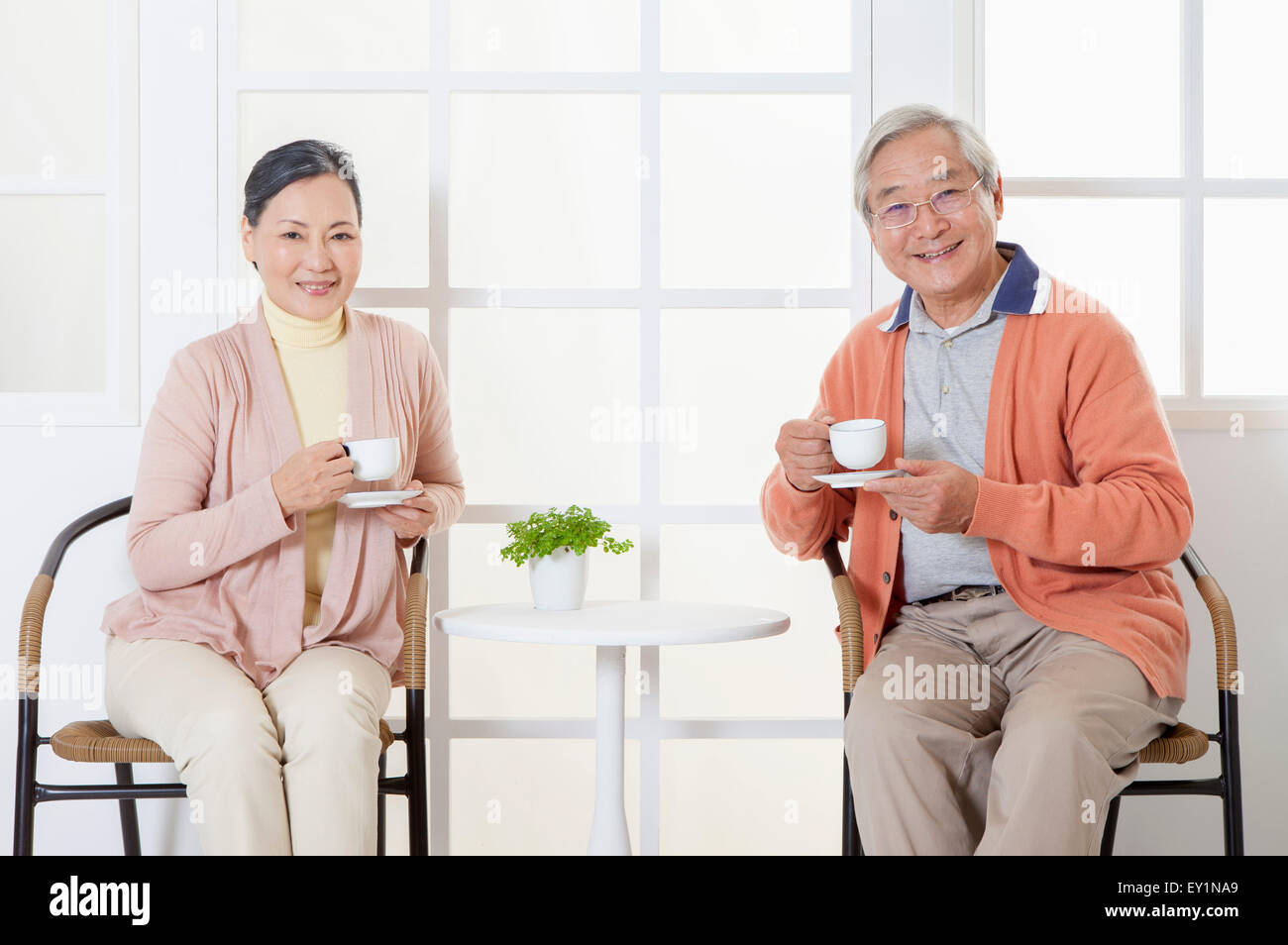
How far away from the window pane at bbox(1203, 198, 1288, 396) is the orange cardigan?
755 mm

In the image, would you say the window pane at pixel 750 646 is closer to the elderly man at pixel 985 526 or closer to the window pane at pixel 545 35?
the elderly man at pixel 985 526

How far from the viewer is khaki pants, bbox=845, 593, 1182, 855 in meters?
1.61

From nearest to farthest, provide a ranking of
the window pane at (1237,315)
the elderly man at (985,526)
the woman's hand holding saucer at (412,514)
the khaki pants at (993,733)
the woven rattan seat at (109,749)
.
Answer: the khaki pants at (993,733) → the elderly man at (985,526) → the woven rattan seat at (109,749) → the woman's hand holding saucer at (412,514) → the window pane at (1237,315)

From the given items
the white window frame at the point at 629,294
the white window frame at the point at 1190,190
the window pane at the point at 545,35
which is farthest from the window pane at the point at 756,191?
the white window frame at the point at 1190,190

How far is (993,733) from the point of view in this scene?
1.81 meters

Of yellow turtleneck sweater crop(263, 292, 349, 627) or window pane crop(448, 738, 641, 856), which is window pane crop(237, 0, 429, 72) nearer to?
yellow turtleneck sweater crop(263, 292, 349, 627)

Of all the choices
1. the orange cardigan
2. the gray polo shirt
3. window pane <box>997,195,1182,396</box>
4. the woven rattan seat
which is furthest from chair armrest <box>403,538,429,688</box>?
window pane <box>997,195,1182,396</box>

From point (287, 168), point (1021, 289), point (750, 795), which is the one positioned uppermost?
point (287, 168)

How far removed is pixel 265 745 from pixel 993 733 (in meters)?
1.14

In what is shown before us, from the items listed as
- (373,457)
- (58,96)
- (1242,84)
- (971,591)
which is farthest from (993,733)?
(58,96)

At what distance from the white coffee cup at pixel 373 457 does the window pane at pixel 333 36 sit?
1034 millimetres

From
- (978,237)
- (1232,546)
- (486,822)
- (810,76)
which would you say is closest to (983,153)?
(978,237)

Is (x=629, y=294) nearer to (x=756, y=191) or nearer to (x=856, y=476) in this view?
(x=756, y=191)

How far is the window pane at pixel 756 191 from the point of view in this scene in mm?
2547
